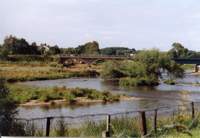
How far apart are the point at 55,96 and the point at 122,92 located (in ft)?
3.75

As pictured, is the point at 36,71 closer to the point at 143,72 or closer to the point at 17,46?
the point at 17,46

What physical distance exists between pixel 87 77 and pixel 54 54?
1815 millimetres

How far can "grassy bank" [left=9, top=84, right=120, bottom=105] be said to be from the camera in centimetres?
400

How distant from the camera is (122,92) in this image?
A: 6465 mm

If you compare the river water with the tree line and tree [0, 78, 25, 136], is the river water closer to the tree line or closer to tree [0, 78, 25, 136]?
tree [0, 78, 25, 136]

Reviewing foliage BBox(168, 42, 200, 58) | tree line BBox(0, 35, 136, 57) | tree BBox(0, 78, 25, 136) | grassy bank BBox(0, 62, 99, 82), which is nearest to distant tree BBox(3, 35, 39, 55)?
tree line BBox(0, 35, 136, 57)

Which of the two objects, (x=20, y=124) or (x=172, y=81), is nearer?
(x=20, y=124)

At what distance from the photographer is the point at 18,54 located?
3551 mm

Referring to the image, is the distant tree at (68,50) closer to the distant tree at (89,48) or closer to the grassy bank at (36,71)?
the distant tree at (89,48)

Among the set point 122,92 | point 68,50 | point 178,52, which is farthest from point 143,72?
point 122,92

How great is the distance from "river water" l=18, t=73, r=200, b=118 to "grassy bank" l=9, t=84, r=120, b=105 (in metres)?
0.08

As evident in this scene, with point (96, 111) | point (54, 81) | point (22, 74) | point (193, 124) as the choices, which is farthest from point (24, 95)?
point (96, 111)

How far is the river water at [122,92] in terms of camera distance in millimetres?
5393

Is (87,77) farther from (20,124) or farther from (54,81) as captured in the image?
(20,124)
